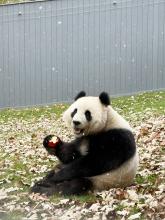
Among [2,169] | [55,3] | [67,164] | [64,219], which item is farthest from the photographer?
[55,3]

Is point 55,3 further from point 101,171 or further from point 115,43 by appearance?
point 101,171

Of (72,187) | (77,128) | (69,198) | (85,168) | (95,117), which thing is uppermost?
(95,117)

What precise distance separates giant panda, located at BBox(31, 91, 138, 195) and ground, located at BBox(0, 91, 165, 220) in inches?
6.4

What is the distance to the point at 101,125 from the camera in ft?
25.5

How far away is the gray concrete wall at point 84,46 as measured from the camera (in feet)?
76.0

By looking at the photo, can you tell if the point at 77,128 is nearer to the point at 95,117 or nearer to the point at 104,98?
the point at 95,117

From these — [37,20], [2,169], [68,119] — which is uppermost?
[37,20]

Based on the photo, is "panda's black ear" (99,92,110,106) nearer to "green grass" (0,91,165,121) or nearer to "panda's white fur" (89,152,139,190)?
"panda's white fur" (89,152,139,190)

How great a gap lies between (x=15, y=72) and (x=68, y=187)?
16857 mm

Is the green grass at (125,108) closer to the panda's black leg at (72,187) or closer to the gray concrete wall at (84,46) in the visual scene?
the gray concrete wall at (84,46)

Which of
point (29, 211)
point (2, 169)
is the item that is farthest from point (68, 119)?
point (2, 169)

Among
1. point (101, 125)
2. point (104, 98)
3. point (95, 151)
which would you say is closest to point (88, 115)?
point (101, 125)

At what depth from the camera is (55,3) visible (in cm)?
2322

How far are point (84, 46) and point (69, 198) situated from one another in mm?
16171
